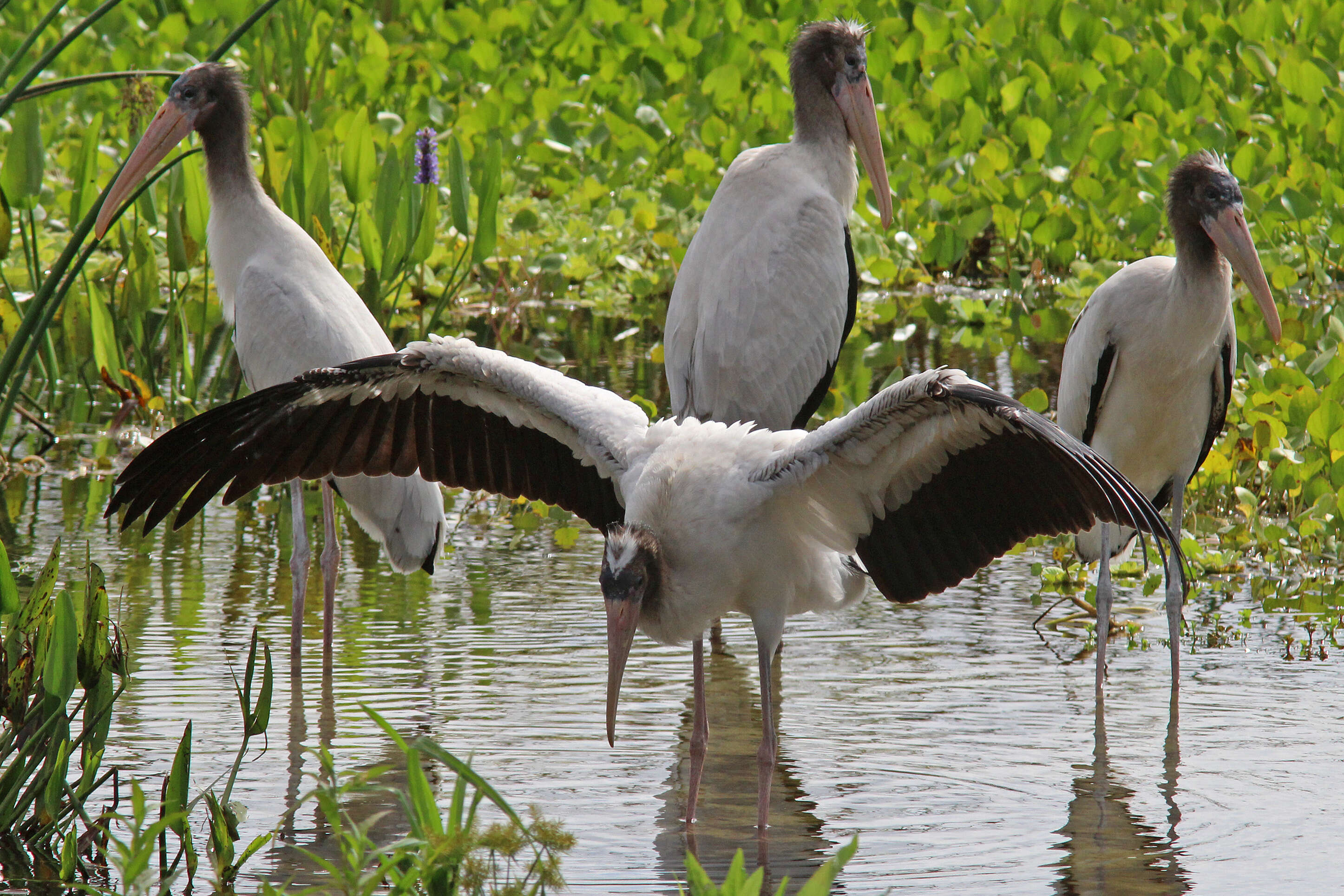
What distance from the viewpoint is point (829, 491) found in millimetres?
3449

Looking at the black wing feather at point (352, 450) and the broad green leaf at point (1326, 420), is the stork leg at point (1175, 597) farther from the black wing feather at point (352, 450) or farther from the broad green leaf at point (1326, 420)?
the black wing feather at point (352, 450)

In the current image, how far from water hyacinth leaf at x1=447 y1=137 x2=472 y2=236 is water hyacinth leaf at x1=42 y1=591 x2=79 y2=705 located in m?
3.18

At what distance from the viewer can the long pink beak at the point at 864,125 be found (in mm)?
4910

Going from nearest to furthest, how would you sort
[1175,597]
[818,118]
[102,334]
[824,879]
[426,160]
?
[824,879] < [1175,597] < [818,118] < [426,160] < [102,334]

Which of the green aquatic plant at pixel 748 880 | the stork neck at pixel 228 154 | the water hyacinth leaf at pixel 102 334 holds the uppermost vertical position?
the stork neck at pixel 228 154

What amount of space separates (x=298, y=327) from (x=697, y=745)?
1.71 meters

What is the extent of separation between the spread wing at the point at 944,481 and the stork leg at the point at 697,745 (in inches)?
17.2

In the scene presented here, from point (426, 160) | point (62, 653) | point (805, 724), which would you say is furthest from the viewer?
point (426, 160)

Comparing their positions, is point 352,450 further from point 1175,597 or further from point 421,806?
point 1175,597

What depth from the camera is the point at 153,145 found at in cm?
523

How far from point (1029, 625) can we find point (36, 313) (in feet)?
9.14

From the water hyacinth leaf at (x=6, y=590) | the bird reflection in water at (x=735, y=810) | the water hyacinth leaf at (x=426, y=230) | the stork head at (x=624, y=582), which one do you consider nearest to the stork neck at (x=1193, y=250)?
the bird reflection in water at (x=735, y=810)

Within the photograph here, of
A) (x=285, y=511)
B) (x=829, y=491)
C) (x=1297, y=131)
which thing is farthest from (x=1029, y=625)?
(x=1297, y=131)

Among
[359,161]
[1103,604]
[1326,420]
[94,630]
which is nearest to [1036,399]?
[1326,420]
